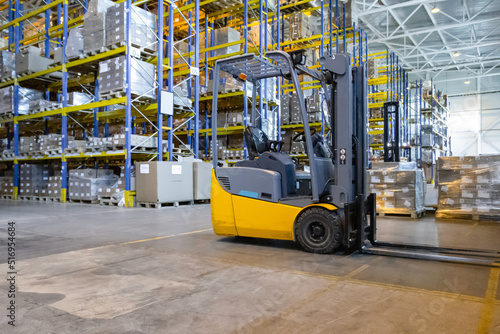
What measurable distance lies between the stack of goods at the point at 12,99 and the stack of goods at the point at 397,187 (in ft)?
36.1

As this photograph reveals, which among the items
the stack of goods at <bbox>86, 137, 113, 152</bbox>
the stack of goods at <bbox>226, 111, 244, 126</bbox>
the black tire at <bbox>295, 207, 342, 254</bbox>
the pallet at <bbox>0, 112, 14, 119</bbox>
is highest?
the pallet at <bbox>0, 112, 14, 119</bbox>

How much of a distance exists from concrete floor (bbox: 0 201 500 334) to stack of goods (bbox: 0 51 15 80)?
10377mm

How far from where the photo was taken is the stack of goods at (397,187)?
6.87 metres

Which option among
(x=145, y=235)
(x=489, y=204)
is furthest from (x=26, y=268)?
(x=489, y=204)

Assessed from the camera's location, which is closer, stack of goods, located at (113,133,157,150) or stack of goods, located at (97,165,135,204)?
stack of goods, located at (113,133,157,150)

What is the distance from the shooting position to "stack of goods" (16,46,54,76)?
11695 mm

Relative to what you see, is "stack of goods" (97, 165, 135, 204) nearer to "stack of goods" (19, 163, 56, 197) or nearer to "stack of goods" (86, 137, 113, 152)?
"stack of goods" (86, 137, 113, 152)

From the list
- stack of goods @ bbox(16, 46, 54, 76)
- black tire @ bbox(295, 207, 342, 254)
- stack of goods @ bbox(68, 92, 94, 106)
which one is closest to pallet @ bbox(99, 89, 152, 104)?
stack of goods @ bbox(68, 92, 94, 106)

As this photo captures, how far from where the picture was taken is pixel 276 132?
12289 millimetres

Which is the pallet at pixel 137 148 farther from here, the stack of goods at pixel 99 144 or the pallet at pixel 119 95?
the pallet at pixel 119 95

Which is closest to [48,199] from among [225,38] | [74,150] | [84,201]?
[84,201]

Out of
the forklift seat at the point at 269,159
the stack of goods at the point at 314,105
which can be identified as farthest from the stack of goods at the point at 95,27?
the stack of goods at the point at 314,105

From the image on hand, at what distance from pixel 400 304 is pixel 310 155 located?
1.72 metres

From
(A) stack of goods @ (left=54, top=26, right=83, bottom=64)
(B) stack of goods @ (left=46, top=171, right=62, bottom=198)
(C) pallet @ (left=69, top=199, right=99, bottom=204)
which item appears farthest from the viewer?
(B) stack of goods @ (left=46, top=171, right=62, bottom=198)
